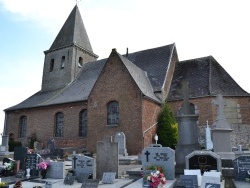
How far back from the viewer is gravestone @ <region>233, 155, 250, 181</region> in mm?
8211

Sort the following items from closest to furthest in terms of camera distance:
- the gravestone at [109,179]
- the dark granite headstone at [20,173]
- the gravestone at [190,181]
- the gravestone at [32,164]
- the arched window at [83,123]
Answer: the gravestone at [190,181] < the gravestone at [109,179] < the dark granite headstone at [20,173] < the gravestone at [32,164] < the arched window at [83,123]

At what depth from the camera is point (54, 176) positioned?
9.62 metres

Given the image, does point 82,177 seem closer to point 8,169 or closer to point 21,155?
point 8,169

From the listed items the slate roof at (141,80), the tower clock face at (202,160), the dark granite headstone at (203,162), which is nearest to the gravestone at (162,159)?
the dark granite headstone at (203,162)

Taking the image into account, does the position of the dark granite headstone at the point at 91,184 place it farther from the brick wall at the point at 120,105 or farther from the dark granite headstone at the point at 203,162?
the brick wall at the point at 120,105

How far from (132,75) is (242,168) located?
1155 centimetres

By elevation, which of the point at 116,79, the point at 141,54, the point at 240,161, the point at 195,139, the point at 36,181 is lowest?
the point at 36,181

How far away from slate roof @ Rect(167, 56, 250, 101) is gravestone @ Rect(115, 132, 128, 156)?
591 centimetres

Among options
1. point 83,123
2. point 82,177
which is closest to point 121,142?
A: point 83,123

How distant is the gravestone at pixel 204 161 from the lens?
844 cm

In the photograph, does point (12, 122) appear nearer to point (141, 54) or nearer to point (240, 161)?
point (141, 54)

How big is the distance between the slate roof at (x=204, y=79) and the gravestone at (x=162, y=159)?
11563 mm

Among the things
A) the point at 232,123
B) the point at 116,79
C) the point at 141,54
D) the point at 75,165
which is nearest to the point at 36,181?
the point at 75,165

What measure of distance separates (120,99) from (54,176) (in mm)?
9683
